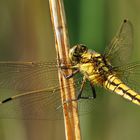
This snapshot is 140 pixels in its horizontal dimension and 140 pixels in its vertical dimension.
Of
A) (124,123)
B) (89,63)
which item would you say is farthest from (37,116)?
(124,123)

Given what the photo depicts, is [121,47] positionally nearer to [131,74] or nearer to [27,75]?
[131,74]

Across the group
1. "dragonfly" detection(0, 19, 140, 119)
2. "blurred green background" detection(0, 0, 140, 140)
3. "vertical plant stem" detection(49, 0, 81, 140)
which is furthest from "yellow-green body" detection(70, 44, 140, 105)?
"vertical plant stem" detection(49, 0, 81, 140)

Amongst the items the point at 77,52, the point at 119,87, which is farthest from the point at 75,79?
the point at 119,87

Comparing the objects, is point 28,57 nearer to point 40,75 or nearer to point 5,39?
point 5,39

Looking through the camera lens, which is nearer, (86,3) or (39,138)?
(86,3)

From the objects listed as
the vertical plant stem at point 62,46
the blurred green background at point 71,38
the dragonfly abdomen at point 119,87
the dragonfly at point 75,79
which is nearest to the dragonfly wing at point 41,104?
the dragonfly at point 75,79

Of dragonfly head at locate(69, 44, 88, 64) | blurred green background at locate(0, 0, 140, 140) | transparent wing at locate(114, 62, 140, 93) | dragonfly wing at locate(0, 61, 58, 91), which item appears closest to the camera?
dragonfly wing at locate(0, 61, 58, 91)

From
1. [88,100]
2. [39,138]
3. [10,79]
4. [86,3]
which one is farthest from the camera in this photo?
[39,138]

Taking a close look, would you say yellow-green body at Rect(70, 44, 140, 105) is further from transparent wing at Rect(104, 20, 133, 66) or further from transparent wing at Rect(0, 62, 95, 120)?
transparent wing at Rect(0, 62, 95, 120)
